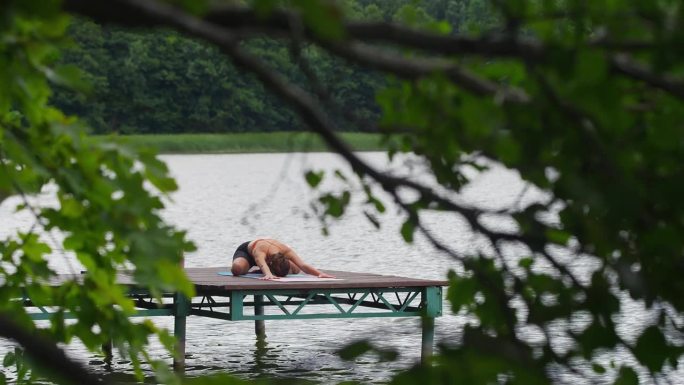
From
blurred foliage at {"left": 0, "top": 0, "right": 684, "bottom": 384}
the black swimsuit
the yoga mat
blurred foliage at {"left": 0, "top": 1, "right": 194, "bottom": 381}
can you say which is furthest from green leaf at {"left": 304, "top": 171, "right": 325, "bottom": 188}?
the black swimsuit

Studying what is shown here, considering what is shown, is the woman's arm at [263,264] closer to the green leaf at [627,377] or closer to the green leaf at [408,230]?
the green leaf at [408,230]

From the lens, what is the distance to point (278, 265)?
1424cm

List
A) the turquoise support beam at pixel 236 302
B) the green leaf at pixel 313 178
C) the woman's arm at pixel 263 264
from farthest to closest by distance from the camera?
the woman's arm at pixel 263 264 < the turquoise support beam at pixel 236 302 < the green leaf at pixel 313 178

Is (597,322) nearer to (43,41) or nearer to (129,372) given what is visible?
(43,41)

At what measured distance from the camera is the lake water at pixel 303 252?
6.93ft

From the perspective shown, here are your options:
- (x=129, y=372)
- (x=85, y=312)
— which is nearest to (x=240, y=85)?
(x=129, y=372)

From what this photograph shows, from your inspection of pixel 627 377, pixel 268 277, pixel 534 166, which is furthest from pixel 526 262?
pixel 268 277

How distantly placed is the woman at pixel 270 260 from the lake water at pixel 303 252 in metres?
0.74

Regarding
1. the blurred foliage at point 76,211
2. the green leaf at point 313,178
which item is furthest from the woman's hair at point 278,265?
the green leaf at point 313,178

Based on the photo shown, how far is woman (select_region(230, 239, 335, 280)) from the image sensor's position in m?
14.2

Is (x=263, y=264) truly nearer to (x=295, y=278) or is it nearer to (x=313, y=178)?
(x=295, y=278)

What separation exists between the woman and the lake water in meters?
0.74

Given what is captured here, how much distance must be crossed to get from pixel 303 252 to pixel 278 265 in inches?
718

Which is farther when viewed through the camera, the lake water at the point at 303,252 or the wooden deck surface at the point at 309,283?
the wooden deck surface at the point at 309,283
